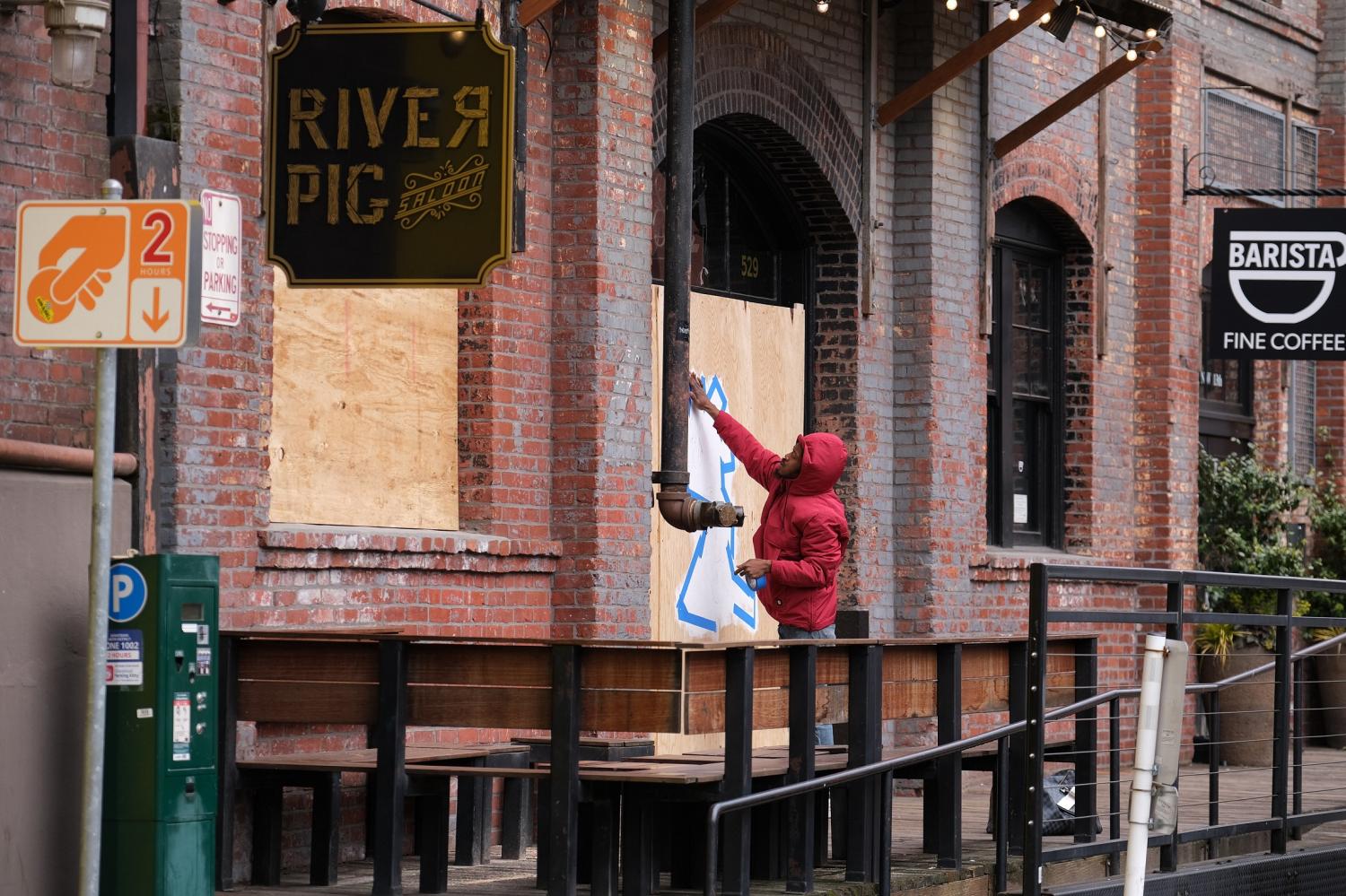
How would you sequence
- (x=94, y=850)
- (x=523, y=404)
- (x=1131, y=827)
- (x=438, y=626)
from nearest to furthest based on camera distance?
1. (x=94, y=850)
2. (x=1131, y=827)
3. (x=438, y=626)
4. (x=523, y=404)

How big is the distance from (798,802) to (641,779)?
97 centimetres

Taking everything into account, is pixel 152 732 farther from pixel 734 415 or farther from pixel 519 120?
pixel 734 415

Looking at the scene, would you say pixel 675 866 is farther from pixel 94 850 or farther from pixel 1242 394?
pixel 1242 394

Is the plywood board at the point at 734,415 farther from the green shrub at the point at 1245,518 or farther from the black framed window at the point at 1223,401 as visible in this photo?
the black framed window at the point at 1223,401

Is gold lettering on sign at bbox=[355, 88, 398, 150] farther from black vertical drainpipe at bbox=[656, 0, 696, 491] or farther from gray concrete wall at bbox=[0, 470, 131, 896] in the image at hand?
black vertical drainpipe at bbox=[656, 0, 696, 491]

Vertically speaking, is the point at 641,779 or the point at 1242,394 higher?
the point at 1242,394

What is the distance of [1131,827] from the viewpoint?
7609mm

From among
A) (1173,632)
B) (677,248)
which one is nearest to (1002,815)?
(1173,632)

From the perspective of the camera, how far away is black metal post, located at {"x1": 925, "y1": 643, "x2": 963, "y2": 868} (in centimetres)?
951

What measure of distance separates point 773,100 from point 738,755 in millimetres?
5822

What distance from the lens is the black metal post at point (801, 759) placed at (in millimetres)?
8555

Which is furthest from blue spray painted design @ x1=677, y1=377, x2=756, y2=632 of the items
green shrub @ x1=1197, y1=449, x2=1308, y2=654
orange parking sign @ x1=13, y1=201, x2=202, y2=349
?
green shrub @ x1=1197, y1=449, x2=1308, y2=654

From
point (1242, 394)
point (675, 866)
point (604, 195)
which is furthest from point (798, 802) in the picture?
point (1242, 394)

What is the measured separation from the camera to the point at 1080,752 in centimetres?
964
